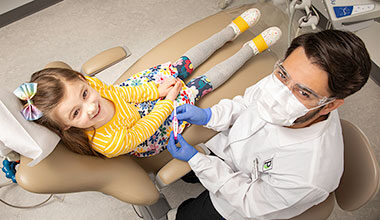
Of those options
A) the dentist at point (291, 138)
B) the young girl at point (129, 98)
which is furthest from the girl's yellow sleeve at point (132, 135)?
the dentist at point (291, 138)

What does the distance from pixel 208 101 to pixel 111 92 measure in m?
0.49

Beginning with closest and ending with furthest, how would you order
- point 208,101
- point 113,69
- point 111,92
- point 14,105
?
1. point 14,105
2. point 111,92
3. point 208,101
4. point 113,69

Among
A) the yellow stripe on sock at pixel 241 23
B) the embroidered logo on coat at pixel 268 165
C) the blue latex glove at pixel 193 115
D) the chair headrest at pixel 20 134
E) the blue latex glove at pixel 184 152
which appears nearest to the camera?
the chair headrest at pixel 20 134

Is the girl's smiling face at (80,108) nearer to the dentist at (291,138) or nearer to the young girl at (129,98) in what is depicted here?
the young girl at (129,98)

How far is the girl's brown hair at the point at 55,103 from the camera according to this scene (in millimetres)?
1023

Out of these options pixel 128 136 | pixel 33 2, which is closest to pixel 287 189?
pixel 128 136

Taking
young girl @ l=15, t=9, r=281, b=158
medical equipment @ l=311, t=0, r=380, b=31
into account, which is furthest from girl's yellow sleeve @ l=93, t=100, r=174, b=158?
medical equipment @ l=311, t=0, r=380, b=31

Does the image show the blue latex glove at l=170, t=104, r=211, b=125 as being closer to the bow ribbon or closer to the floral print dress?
the floral print dress

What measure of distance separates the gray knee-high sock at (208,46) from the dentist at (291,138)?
14.4 inches

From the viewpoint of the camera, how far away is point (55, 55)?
2.37 meters

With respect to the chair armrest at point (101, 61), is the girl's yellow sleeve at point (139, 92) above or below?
below

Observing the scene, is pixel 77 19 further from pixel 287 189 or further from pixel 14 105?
pixel 287 189

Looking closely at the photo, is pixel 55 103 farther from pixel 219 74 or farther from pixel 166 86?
pixel 219 74

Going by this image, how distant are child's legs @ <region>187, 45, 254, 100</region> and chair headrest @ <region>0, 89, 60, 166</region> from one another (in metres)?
0.78
